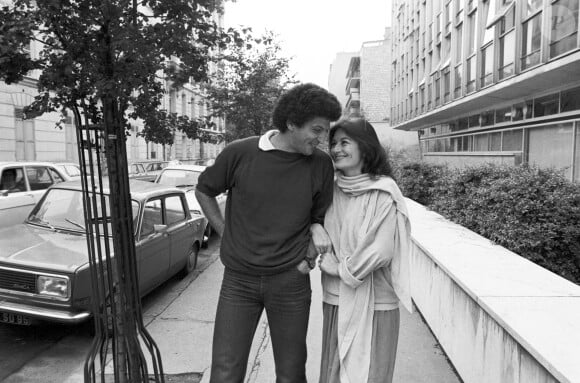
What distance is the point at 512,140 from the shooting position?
1694 centimetres

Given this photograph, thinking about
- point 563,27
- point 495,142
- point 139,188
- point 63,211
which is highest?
point 563,27

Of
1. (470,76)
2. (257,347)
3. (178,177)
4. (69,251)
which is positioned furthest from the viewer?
(470,76)

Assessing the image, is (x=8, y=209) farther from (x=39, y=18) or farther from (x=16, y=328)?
(x=39, y=18)

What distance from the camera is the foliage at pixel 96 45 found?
246 cm

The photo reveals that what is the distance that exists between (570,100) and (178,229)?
37.6 ft

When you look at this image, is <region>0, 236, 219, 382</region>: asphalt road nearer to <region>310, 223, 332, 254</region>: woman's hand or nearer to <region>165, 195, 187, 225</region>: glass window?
<region>165, 195, 187, 225</region>: glass window

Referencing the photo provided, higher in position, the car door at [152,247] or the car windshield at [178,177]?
the car windshield at [178,177]

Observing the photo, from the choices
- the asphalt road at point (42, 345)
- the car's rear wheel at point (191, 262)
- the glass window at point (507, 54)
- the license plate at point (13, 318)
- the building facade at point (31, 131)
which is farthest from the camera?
the building facade at point (31, 131)

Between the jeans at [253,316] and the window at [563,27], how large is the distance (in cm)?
1122

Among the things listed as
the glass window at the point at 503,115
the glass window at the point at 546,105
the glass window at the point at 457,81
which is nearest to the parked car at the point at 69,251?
the glass window at the point at 546,105

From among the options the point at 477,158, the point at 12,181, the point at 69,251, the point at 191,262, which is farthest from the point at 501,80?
the point at 69,251

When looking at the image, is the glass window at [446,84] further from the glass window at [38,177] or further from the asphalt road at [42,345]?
the asphalt road at [42,345]

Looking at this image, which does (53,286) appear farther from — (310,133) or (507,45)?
(507,45)

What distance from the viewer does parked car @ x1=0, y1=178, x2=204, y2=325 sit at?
13.5 ft
